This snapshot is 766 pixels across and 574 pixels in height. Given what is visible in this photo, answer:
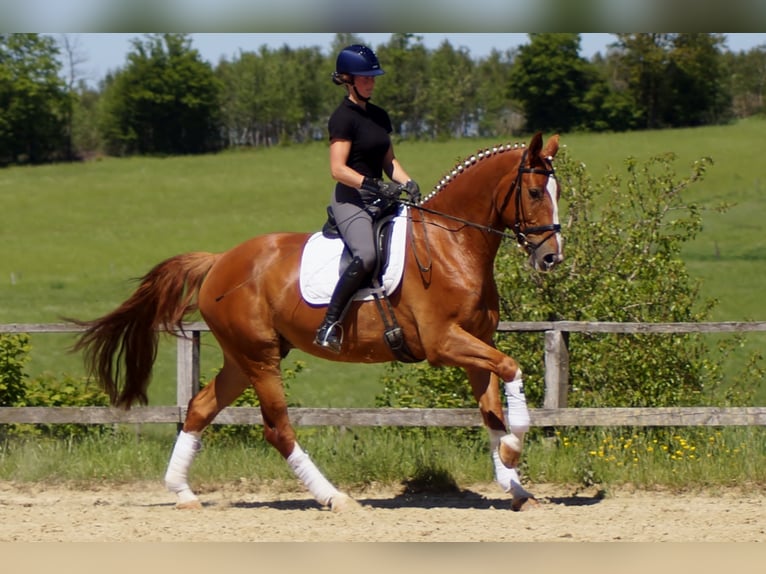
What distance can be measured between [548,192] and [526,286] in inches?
123

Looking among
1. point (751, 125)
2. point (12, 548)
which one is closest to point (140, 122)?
point (751, 125)

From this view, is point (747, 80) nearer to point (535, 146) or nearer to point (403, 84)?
point (403, 84)

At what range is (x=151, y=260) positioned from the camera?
35.7 meters

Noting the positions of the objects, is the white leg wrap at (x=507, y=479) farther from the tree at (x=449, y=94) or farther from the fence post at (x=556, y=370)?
the tree at (x=449, y=94)

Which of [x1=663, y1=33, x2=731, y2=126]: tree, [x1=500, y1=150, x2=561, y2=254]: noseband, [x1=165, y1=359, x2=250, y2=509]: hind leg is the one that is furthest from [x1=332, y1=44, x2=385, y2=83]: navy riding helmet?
[x1=663, y1=33, x2=731, y2=126]: tree

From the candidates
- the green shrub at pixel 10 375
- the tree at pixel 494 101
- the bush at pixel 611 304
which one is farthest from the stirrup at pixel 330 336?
the tree at pixel 494 101

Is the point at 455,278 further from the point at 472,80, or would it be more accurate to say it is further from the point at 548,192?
the point at 472,80

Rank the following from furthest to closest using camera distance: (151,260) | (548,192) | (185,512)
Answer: (151,260)
(185,512)
(548,192)

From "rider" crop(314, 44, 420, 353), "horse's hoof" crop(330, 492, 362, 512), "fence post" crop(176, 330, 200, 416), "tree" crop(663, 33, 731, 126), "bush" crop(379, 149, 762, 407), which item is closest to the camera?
"rider" crop(314, 44, 420, 353)

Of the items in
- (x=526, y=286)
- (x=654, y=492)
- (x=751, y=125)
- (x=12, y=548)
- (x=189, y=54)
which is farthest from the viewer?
(x=751, y=125)

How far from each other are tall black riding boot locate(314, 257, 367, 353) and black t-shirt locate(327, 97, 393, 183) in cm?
68

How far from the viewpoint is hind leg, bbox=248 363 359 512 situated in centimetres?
629

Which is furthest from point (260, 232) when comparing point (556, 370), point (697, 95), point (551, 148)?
point (551, 148)

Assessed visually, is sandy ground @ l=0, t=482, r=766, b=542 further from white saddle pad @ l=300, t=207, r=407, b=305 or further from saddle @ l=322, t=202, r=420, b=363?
white saddle pad @ l=300, t=207, r=407, b=305
